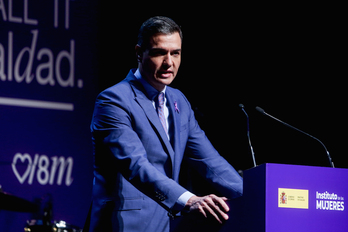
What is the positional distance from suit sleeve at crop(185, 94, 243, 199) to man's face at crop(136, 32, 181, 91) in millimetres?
348

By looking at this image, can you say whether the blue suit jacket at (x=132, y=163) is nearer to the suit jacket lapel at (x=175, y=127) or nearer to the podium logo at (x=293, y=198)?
the suit jacket lapel at (x=175, y=127)

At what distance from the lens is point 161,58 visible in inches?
89.0

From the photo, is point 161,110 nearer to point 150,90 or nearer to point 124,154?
point 150,90

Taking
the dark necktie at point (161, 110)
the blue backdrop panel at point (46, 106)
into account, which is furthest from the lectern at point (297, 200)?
the blue backdrop panel at point (46, 106)

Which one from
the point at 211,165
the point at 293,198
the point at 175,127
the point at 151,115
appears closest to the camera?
the point at 293,198

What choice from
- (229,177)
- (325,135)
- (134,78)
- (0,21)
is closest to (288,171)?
(229,177)

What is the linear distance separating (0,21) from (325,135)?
3.11 meters

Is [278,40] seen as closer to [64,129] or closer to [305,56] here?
[305,56]

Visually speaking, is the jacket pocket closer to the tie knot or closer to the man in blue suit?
the man in blue suit

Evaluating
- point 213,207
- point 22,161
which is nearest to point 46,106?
point 22,161

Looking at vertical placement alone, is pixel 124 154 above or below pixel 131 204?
above

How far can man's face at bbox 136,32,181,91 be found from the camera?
225 centimetres

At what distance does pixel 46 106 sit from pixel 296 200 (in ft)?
11.2

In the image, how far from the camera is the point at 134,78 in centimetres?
236
